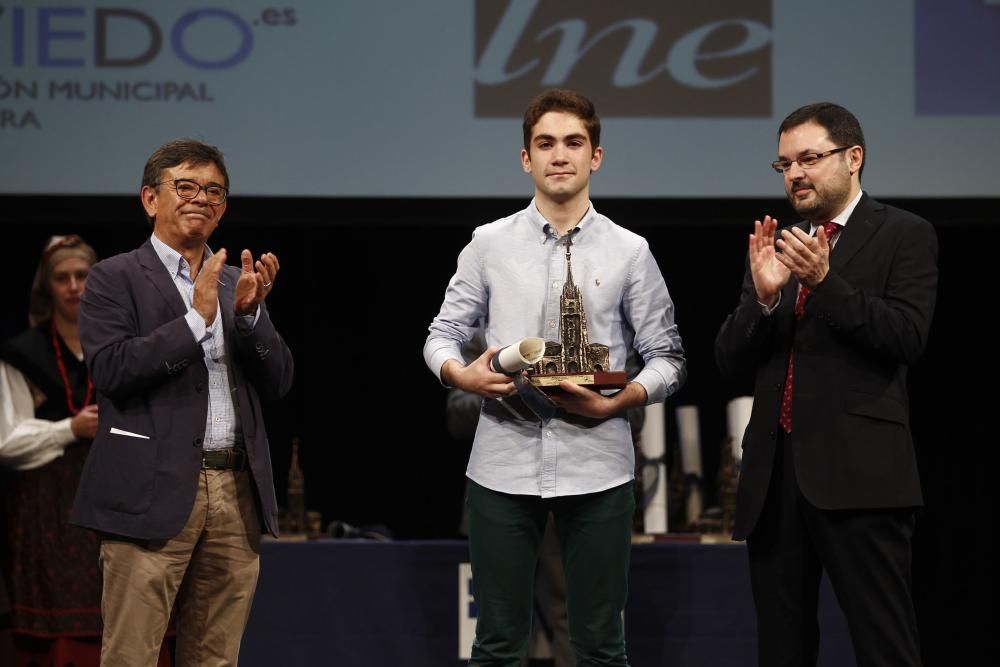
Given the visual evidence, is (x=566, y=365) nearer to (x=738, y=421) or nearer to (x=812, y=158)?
(x=812, y=158)

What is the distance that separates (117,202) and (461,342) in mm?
2635

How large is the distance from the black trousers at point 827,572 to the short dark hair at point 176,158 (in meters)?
1.58

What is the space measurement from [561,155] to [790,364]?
759mm

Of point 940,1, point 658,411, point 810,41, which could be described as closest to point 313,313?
point 658,411

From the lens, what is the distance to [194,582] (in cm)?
290

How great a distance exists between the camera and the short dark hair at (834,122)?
2.88 meters

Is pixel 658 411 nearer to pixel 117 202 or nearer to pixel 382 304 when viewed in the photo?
pixel 382 304

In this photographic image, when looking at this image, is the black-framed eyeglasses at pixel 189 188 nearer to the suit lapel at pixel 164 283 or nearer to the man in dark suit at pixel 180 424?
the man in dark suit at pixel 180 424

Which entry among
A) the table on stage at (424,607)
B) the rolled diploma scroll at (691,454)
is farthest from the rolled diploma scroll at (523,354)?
the rolled diploma scroll at (691,454)

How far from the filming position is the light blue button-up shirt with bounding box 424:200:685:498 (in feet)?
9.35

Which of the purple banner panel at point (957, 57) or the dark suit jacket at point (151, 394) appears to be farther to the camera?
the purple banner panel at point (957, 57)

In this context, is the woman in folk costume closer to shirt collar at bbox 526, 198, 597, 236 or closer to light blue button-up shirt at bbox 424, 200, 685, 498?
light blue button-up shirt at bbox 424, 200, 685, 498

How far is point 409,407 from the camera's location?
5.61 meters

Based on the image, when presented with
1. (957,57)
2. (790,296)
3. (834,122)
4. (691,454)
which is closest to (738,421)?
(691,454)
